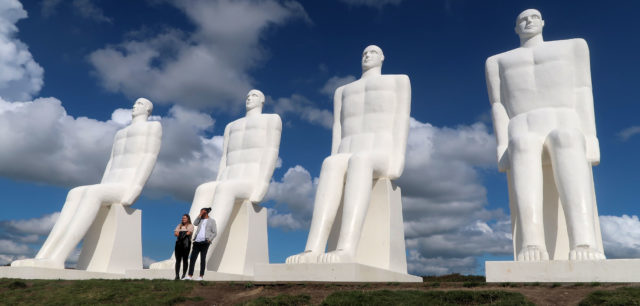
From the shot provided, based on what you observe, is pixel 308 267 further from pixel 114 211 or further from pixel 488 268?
pixel 114 211

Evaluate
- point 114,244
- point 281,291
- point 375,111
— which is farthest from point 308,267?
point 114,244

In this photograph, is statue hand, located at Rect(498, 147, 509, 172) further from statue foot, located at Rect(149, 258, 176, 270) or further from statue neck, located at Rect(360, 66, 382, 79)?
statue foot, located at Rect(149, 258, 176, 270)

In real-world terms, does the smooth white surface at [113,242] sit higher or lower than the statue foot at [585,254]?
higher

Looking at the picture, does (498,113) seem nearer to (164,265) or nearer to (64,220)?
(164,265)

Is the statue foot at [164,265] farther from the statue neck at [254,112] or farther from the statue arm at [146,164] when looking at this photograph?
the statue neck at [254,112]

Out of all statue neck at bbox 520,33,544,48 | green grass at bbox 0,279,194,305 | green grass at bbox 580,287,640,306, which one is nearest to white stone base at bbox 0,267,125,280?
green grass at bbox 0,279,194,305

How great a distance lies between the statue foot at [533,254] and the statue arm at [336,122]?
16.6ft

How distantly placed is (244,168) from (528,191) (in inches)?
299

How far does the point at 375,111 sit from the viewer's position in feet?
41.7

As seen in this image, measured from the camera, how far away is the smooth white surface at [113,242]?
15.3 metres

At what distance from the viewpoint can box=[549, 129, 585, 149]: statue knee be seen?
9867mm

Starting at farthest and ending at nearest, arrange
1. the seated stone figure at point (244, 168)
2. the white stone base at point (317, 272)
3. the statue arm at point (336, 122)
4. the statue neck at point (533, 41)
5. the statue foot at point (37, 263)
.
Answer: the seated stone figure at point (244, 168) → the statue arm at point (336, 122) → the statue foot at point (37, 263) → the statue neck at point (533, 41) → the white stone base at point (317, 272)

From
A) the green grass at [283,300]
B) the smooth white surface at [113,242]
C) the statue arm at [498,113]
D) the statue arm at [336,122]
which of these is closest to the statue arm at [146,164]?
the smooth white surface at [113,242]

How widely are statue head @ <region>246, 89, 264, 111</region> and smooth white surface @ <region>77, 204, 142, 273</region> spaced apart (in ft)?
14.0
